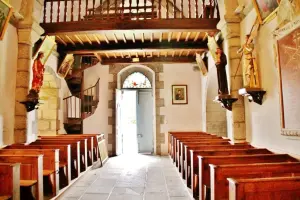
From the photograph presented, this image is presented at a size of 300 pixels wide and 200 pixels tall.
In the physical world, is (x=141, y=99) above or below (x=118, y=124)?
above

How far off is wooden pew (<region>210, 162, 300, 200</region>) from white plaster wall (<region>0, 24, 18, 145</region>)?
349 cm

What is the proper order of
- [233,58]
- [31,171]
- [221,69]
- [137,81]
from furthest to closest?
[137,81] < [221,69] < [233,58] < [31,171]

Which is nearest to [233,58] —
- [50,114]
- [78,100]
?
[50,114]

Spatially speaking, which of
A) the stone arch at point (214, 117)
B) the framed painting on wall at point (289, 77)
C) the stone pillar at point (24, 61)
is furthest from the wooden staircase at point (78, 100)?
the framed painting on wall at point (289, 77)

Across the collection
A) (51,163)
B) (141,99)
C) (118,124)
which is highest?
(141,99)

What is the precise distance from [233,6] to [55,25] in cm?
342

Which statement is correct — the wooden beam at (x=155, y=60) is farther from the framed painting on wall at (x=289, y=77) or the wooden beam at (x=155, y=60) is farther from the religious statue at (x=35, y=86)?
the framed painting on wall at (x=289, y=77)

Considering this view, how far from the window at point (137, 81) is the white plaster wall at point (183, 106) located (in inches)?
33.7

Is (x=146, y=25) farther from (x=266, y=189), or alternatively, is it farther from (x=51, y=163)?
(x=266, y=189)

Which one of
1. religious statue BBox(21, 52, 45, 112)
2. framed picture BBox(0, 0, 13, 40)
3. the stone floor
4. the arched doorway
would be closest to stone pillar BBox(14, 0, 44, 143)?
religious statue BBox(21, 52, 45, 112)

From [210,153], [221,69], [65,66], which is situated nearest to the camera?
[210,153]

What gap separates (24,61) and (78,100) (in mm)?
3495

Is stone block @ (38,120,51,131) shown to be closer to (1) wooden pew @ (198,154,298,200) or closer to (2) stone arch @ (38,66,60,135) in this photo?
(2) stone arch @ (38,66,60,135)

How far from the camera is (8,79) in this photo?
4.39m
